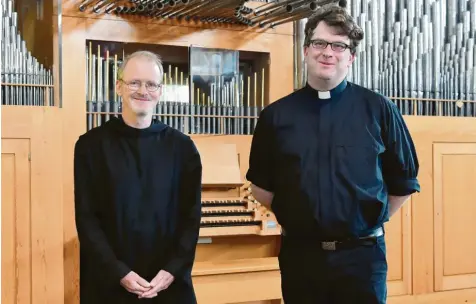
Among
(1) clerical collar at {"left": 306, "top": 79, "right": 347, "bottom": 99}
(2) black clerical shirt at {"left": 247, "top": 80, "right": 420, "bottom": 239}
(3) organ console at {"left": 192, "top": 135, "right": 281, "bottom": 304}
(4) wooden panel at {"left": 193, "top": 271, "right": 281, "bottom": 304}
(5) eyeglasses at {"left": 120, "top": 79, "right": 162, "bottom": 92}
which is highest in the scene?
(5) eyeglasses at {"left": 120, "top": 79, "right": 162, "bottom": 92}

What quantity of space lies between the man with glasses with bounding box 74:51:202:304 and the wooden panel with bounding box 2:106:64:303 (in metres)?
1.05

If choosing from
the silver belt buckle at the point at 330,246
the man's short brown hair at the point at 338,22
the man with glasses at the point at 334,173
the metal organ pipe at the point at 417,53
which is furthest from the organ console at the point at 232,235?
the man's short brown hair at the point at 338,22

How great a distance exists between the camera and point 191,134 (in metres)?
3.92

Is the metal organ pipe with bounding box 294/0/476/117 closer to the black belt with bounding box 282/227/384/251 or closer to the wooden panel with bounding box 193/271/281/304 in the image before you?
the wooden panel with bounding box 193/271/281/304

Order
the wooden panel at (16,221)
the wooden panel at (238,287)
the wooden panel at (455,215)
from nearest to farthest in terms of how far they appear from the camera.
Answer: the wooden panel at (16,221), the wooden panel at (238,287), the wooden panel at (455,215)

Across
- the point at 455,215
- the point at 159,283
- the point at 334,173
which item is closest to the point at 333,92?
the point at 334,173

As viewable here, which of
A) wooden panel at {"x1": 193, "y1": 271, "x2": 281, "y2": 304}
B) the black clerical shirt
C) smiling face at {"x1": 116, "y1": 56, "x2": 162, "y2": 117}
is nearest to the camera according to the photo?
the black clerical shirt

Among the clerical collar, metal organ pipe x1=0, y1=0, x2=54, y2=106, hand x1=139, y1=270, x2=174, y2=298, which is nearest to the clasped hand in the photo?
hand x1=139, y1=270, x2=174, y2=298

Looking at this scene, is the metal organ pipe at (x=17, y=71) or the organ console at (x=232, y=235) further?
the organ console at (x=232, y=235)

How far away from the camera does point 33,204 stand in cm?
337

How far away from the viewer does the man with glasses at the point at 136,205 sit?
2.33 m

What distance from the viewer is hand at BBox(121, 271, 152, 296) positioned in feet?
7.45

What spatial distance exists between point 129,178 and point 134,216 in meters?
0.14

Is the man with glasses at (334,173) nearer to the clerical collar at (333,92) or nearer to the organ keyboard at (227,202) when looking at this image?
the clerical collar at (333,92)
